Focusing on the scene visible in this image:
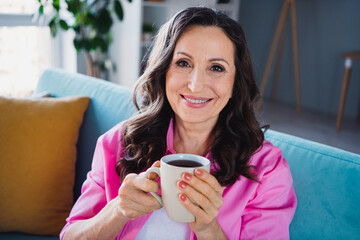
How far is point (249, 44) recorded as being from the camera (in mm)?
2211

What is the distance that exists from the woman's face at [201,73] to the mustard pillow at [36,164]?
2.07 feet

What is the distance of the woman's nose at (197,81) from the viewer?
3.28 feet

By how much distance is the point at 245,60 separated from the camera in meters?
1.08

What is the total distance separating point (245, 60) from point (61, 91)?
1086mm

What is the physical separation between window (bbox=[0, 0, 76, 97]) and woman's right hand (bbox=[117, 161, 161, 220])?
269 centimetres

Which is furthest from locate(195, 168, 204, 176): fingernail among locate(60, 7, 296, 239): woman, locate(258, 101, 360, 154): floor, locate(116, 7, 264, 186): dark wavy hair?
locate(258, 101, 360, 154): floor

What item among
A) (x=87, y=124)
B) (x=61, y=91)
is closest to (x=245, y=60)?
(x=87, y=124)

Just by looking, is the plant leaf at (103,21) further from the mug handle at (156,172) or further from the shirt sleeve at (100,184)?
the mug handle at (156,172)

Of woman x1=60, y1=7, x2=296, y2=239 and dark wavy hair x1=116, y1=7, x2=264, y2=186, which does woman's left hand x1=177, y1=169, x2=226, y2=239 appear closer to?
woman x1=60, y1=7, x2=296, y2=239

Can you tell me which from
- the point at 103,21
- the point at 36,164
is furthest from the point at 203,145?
the point at 103,21

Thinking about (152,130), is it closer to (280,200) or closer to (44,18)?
(280,200)

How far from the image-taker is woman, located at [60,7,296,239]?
3.25ft

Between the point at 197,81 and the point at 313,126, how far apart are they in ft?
11.5

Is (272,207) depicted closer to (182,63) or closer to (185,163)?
(185,163)
